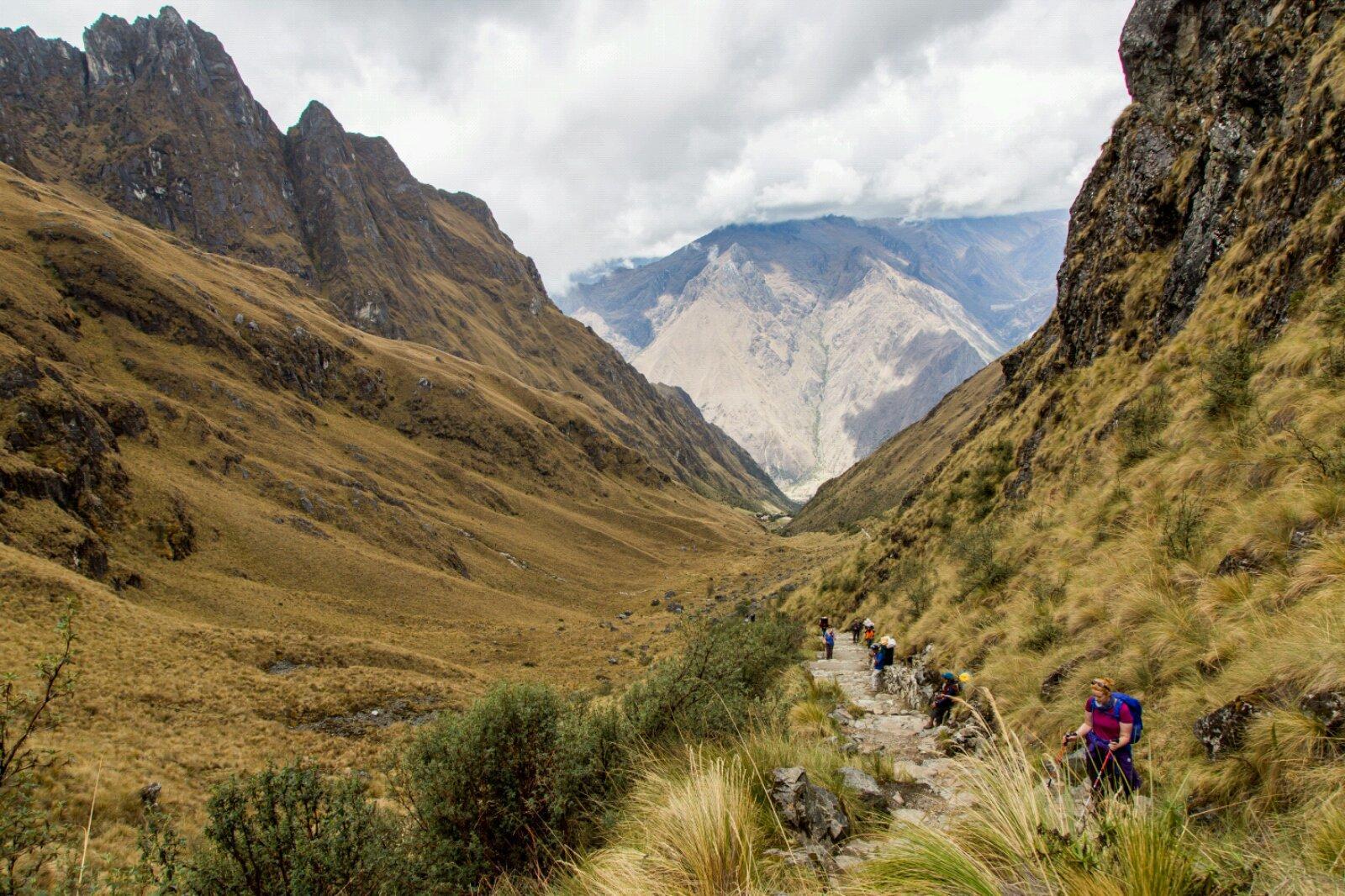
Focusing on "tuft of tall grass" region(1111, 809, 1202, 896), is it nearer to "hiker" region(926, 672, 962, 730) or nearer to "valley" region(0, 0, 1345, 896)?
"valley" region(0, 0, 1345, 896)

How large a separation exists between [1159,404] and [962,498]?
1034cm

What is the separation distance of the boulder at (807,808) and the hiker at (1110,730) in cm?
202

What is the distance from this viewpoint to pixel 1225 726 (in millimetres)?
4590

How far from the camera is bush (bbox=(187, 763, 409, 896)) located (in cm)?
595

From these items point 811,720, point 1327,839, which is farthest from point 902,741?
point 1327,839

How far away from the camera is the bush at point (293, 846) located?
19.5 feet

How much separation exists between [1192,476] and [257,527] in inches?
2247

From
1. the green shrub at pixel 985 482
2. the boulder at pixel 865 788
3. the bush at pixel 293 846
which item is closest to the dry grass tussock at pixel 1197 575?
the boulder at pixel 865 788

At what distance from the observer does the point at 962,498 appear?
2294 cm

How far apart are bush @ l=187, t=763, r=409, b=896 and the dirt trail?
513 centimetres

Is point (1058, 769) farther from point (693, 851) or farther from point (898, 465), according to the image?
point (898, 465)

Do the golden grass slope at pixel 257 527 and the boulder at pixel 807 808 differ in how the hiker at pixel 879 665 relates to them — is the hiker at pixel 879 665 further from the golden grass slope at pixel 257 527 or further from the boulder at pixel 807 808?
the golden grass slope at pixel 257 527

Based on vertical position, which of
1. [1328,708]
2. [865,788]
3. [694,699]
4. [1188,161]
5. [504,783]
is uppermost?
[1188,161]

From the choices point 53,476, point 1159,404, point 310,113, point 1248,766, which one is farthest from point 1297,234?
point 310,113
